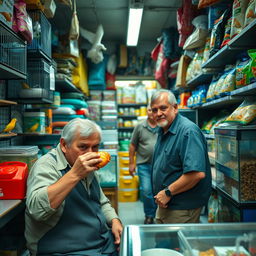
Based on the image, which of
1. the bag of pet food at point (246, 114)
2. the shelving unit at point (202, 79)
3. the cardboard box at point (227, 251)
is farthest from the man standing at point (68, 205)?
the shelving unit at point (202, 79)

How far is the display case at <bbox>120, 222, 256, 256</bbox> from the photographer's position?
3.89ft

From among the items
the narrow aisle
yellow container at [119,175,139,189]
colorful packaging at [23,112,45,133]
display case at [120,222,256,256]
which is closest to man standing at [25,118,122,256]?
display case at [120,222,256,256]

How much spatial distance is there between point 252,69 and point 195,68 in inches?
67.4

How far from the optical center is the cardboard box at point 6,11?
185cm

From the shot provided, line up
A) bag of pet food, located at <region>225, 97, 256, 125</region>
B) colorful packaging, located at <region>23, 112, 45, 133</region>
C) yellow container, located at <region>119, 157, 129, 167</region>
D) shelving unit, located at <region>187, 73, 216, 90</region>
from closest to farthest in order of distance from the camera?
1. bag of pet food, located at <region>225, 97, 256, 125</region>
2. colorful packaging, located at <region>23, 112, 45, 133</region>
3. shelving unit, located at <region>187, 73, 216, 90</region>
4. yellow container, located at <region>119, 157, 129, 167</region>

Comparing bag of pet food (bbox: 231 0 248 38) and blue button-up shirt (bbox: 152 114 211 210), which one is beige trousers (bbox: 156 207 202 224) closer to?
blue button-up shirt (bbox: 152 114 211 210)

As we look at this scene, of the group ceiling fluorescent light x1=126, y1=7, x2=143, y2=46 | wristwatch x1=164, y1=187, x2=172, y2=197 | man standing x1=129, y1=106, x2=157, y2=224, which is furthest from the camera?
ceiling fluorescent light x1=126, y1=7, x2=143, y2=46

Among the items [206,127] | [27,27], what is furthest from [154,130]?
[27,27]

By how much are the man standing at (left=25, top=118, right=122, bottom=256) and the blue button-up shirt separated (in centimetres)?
64

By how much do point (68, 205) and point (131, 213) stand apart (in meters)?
3.35

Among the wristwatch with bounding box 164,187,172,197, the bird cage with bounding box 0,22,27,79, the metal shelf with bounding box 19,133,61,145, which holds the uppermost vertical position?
the bird cage with bounding box 0,22,27,79

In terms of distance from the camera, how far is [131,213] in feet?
15.5

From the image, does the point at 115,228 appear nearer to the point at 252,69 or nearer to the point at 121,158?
the point at 252,69

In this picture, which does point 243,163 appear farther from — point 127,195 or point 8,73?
point 127,195
